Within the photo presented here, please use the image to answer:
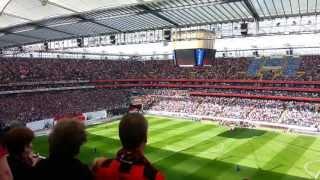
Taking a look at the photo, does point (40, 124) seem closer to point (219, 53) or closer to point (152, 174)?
point (152, 174)

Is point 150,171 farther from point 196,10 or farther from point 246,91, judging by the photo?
point 246,91

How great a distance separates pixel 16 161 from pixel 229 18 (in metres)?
33.3

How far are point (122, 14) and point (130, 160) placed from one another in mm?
28751

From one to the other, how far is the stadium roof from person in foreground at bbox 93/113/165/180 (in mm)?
22595

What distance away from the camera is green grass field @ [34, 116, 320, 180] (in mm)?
27391

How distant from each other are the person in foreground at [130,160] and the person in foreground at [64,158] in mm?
283

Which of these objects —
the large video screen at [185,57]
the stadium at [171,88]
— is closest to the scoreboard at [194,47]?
the large video screen at [185,57]

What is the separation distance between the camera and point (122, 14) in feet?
103

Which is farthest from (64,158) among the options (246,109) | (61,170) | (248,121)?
(246,109)

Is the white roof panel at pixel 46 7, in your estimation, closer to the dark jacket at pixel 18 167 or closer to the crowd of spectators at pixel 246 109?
the dark jacket at pixel 18 167

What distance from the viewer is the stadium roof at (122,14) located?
89.5ft

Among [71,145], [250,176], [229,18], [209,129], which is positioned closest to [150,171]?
[71,145]

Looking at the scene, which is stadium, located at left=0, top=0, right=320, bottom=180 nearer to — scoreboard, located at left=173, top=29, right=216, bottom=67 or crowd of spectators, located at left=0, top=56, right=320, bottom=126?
scoreboard, located at left=173, top=29, right=216, bottom=67

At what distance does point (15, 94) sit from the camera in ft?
185
